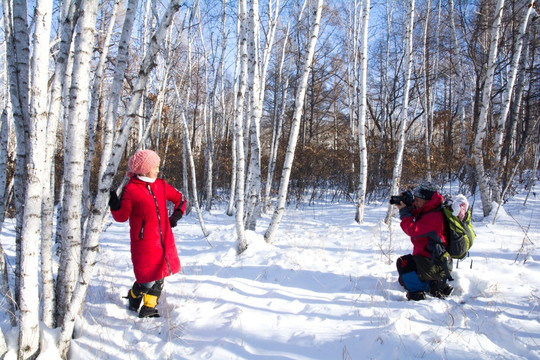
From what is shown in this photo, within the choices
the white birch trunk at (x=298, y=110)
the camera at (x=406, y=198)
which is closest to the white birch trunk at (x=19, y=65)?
the white birch trunk at (x=298, y=110)

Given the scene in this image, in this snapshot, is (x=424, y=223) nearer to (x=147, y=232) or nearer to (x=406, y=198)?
(x=406, y=198)

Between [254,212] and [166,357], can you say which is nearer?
[166,357]

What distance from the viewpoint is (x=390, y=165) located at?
33.3 feet

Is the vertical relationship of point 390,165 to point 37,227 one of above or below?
above

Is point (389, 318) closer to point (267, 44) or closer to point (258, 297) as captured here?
point (258, 297)

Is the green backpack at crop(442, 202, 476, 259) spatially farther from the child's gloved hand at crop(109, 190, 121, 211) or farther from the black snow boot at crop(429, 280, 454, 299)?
the child's gloved hand at crop(109, 190, 121, 211)

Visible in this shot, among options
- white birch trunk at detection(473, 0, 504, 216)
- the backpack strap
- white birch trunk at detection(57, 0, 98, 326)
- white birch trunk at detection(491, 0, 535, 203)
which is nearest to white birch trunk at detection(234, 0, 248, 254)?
white birch trunk at detection(57, 0, 98, 326)

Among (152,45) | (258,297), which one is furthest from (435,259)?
(152,45)

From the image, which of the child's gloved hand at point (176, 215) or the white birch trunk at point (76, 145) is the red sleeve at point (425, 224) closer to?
the child's gloved hand at point (176, 215)

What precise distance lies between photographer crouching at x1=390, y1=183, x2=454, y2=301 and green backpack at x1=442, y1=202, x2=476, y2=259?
5cm

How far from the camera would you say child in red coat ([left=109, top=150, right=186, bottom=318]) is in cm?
239

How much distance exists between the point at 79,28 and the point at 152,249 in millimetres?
1662

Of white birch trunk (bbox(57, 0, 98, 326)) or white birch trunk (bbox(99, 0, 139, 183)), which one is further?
white birch trunk (bbox(99, 0, 139, 183))

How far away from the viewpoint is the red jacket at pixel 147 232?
95.3 inches
